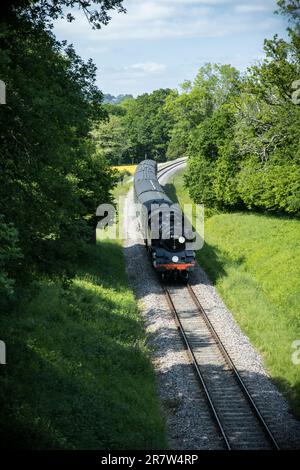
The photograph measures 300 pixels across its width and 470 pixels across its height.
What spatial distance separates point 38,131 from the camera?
410 inches

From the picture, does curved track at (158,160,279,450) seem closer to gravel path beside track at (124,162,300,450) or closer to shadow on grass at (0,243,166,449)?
gravel path beside track at (124,162,300,450)

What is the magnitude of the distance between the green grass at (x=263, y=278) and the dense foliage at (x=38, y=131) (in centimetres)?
933

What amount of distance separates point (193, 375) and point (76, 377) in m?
4.43

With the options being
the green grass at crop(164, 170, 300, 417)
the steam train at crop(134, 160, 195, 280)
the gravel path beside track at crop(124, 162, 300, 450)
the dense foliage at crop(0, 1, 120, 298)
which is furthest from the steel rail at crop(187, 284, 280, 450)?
the dense foliage at crop(0, 1, 120, 298)

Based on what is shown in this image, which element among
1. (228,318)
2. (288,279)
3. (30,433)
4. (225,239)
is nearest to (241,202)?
(225,239)

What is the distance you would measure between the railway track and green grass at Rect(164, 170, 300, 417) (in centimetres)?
154

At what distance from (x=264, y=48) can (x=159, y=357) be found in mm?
20161

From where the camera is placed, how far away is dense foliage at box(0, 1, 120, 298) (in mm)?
10172

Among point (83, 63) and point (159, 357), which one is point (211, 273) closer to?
point (159, 357)

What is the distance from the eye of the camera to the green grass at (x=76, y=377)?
1094 centimetres

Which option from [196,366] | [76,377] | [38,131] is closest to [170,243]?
[196,366]

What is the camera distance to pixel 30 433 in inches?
387

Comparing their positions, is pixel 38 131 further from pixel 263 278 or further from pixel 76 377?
pixel 263 278

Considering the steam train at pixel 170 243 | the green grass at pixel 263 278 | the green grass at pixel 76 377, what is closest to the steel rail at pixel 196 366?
the steam train at pixel 170 243
